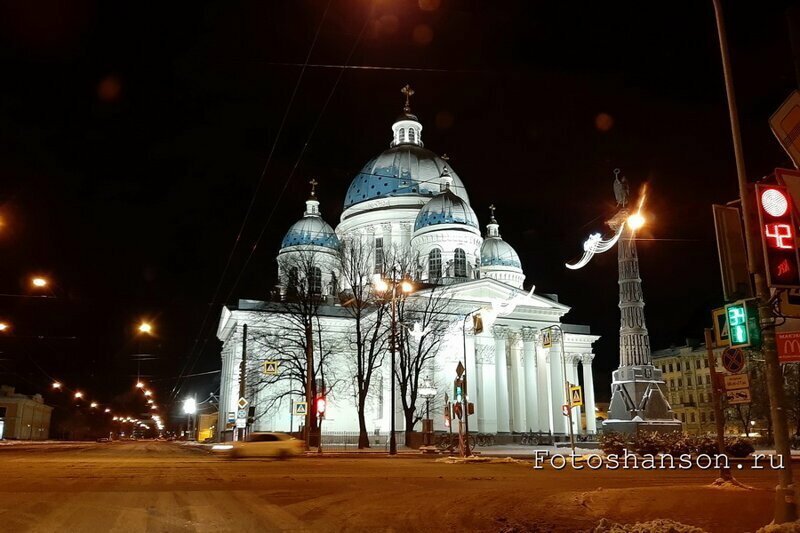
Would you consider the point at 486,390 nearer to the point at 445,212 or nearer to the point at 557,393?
the point at 557,393

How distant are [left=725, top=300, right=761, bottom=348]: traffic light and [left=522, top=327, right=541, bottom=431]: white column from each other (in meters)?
56.9

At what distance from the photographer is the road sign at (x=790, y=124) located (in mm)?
8398

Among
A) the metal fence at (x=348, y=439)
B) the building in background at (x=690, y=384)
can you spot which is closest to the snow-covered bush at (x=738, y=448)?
the metal fence at (x=348, y=439)

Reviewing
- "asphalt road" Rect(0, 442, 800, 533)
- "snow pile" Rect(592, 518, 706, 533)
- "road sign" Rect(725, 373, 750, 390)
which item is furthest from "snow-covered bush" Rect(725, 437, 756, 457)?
"snow pile" Rect(592, 518, 706, 533)

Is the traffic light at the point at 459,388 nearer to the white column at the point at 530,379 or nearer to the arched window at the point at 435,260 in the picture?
the white column at the point at 530,379

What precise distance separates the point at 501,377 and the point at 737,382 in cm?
5186


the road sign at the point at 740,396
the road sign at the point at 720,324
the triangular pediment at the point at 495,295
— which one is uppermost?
the triangular pediment at the point at 495,295

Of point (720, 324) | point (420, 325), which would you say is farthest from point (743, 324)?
point (420, 325)

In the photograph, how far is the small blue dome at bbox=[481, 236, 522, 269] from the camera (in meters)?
78.2

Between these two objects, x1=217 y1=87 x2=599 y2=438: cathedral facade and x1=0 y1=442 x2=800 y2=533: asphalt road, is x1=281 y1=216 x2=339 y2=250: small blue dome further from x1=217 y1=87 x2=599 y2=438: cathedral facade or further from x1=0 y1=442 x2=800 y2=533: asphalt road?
x1=0 y1=442 x2=800 y2=533: asphalt road

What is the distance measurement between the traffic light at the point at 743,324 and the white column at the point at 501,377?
180 ft

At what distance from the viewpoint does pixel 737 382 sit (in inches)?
510

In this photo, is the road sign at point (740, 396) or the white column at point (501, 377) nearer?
the road sign at point (740, 396)

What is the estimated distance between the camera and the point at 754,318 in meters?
9.48
